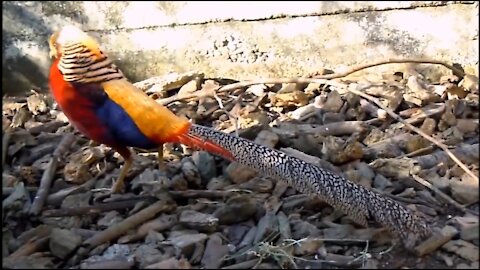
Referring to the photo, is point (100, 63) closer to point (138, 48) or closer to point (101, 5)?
point (101, 5)

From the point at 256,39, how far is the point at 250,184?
3.06 feet

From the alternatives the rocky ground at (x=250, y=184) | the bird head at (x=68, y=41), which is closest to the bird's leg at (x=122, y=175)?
the rocky ground at (x=250, y=184)

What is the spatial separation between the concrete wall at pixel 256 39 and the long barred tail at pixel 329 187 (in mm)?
784

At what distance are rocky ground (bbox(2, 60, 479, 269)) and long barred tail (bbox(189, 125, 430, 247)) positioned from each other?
0.04 metres

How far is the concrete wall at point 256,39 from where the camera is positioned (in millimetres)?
2695

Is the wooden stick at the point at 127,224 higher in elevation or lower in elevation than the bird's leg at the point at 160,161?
lower

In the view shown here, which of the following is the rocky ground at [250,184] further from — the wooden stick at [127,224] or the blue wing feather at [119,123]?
the blue wing feather at [119,123]

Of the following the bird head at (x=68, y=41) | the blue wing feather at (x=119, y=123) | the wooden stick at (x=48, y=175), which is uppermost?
the bird head at (x=68, y=41)

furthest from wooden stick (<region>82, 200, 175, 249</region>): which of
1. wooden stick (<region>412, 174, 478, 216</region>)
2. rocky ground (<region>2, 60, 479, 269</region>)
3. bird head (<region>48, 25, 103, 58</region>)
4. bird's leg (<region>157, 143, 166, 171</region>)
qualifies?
wooden stick (<region>412, 174, 478, 216</region>)

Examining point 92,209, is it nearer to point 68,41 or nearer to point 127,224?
point 127,224

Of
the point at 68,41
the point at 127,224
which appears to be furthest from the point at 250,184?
the point at 68,41

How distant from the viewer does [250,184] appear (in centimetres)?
217

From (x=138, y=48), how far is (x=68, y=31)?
836 millimetres

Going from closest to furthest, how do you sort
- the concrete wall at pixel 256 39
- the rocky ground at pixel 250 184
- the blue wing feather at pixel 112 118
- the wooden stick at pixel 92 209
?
the rocky ground at pixel 250 184
the blue wing feather at pixel 112 118
the wooden stick at pixel 92 209
the concrete wall at pixel 256 39
